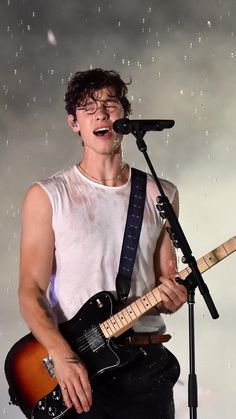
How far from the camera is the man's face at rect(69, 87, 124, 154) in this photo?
10.4 ft

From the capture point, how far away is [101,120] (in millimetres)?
3178

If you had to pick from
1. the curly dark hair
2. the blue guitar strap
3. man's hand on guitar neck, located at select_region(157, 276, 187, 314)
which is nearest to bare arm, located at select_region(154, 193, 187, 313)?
man's hand on guitar neck, located at select_region(157, 276, 187, 314)

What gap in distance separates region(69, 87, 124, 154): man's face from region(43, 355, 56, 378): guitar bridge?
0.83m

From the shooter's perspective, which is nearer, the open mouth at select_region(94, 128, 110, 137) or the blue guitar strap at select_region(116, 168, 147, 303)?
the blue guitar strap at select_region(116, 168, 147, 303)

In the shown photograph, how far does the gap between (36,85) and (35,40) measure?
0.33 m

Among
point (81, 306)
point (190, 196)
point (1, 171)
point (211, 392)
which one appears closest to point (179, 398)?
point (211, 392)

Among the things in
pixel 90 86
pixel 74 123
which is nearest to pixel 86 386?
pixel 74 123

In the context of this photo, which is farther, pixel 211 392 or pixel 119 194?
pixel 211 392

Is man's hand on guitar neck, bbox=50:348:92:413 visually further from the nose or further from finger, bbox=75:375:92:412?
the nose

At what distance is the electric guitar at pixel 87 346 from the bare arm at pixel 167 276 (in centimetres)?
4

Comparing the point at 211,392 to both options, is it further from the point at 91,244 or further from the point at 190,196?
the point at 91,244

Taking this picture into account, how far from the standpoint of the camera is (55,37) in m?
5.79

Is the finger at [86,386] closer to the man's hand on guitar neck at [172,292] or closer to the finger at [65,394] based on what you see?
the finger at [65,394]

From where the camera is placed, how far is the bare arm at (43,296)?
2766 millimetres
